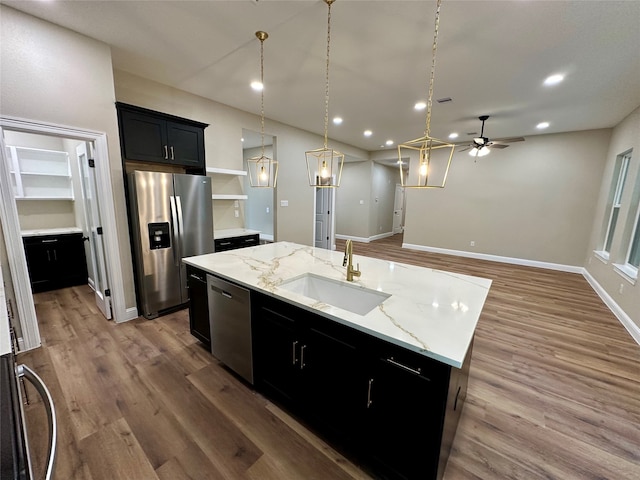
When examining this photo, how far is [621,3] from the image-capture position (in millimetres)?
1925

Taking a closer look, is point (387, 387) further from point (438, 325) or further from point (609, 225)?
point (609, 225)

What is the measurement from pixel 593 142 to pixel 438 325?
21.8ft

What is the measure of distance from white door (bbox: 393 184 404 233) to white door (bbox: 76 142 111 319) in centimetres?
901

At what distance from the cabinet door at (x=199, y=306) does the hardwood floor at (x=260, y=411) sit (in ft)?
0.66

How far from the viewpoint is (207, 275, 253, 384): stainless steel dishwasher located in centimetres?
193

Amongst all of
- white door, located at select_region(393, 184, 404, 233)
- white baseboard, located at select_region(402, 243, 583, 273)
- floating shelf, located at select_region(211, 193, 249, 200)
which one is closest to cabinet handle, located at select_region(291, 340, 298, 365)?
floating shelf, located at select_region(211, 193, 249, 200)

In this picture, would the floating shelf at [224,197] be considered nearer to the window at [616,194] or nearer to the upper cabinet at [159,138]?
the upper cabinet at [159,138]

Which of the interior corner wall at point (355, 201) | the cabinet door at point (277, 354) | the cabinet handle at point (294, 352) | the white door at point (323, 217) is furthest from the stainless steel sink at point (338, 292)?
the interior corner wall at point (355, 201)

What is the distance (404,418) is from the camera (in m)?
1.23

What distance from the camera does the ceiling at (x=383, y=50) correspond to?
210 centimetres

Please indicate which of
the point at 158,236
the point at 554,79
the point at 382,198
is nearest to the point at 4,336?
the point at 158,236

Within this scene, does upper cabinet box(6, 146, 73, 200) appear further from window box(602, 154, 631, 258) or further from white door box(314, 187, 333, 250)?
window box(602, 154, 631, 258)

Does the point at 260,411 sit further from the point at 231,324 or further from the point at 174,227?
the point at 174,227

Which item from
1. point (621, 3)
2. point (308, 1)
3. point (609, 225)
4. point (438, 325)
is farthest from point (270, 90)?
point (609, 225)
